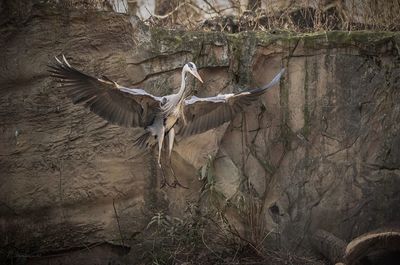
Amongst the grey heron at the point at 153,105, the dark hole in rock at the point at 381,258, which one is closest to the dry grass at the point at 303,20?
the grey heron at the point at 153,105

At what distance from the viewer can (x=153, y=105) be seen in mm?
4461

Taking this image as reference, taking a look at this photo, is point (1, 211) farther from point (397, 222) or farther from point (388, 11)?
point (388, 11)

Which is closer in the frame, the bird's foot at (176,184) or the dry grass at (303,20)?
the bird's foot at (176,184)

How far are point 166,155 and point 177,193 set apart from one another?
32 cm

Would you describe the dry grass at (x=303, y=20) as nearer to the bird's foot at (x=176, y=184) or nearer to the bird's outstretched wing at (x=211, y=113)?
the bird's outstretched wing at (x=211, y=113)

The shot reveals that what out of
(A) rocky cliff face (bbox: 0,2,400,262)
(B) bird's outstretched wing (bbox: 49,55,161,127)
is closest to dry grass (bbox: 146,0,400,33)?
(A) rocky cliff face (bbox: 0,2,400,262)

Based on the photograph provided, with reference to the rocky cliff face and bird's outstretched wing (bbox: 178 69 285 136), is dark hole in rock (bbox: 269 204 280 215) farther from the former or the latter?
bird's outstretched wing (bbox: 178 69 285 136)

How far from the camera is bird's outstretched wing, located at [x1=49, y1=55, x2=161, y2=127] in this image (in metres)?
4.16

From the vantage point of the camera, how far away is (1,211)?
460cm

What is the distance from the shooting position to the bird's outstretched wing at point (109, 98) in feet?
13.6

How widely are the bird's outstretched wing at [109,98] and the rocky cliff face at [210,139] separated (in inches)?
14.8

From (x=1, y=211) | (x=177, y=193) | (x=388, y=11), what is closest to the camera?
(x=1, y=211)

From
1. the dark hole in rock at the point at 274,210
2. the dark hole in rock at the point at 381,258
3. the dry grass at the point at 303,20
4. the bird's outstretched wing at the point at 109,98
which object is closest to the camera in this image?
the bird's outstretched wing at the point at 109,98

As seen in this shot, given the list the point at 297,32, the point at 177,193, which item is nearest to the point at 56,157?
the point at 177,193
